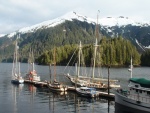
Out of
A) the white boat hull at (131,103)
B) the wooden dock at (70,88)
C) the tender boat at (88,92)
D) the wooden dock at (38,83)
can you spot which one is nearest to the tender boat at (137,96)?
the white boat hull at (131,103)

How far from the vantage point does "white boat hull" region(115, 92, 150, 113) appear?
6140 centimetres

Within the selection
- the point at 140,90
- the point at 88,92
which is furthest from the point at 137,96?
the point at 88,92

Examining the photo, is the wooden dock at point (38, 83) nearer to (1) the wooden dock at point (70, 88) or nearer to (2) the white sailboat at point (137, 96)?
(1) the wooden dock at point (70, 88)

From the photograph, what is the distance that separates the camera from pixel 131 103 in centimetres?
6544

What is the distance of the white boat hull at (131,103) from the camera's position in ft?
201

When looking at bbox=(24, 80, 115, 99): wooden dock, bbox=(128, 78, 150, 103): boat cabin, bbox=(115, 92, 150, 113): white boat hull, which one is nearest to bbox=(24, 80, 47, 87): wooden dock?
bbox=(24, 80, 115, 99): wooden dock

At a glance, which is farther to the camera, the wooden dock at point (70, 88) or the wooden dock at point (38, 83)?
the wooden dock at point (38, 83)

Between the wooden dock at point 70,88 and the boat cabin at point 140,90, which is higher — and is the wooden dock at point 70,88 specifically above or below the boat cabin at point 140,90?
below

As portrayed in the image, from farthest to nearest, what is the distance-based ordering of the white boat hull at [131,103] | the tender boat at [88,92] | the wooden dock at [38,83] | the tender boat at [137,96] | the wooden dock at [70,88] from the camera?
the wooden dock at [38,83] < the tender boat at [88,92] < the wooden dock at [70,88] < the tender boat at [137,96] < the white boat hull at [131,103]

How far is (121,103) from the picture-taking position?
6919cm

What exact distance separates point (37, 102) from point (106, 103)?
19.9 m

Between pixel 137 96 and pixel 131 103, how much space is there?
2.25m

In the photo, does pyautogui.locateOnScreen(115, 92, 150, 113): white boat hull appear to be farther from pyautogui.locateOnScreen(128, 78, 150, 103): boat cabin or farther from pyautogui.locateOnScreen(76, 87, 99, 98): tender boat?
pyautogui.locateOnScreen(76, 87, 99, 98): tender boat

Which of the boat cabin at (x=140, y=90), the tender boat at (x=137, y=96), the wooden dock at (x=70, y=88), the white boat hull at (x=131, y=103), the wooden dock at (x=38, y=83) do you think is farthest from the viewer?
the wooden dock at (x=38, y=83)
